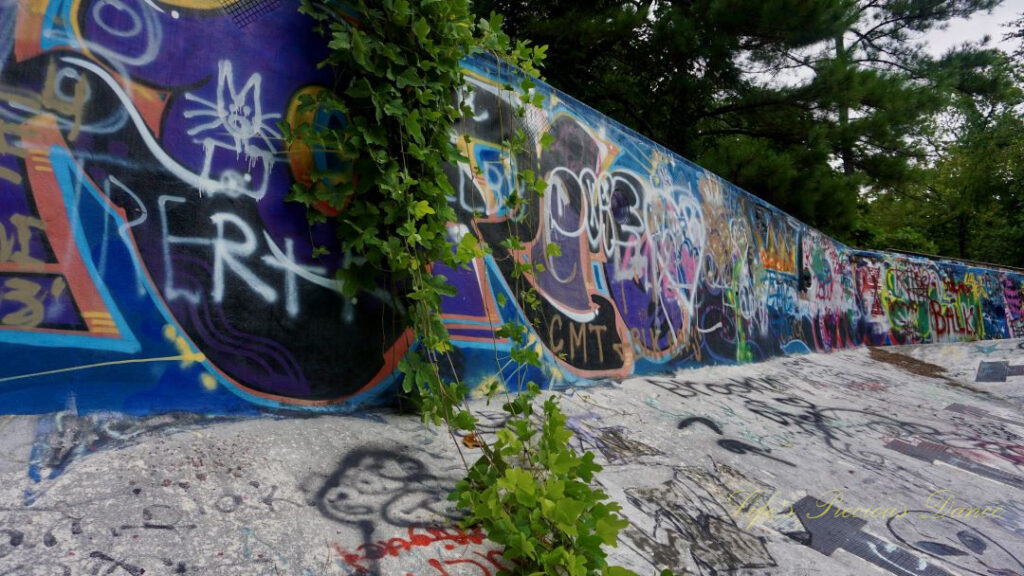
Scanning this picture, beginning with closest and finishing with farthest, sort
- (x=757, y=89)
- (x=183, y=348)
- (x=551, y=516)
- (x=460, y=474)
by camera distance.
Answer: (x=551, y=516)
(x=183, y=348)
(x=460, y=474)
(x=757, y=89)

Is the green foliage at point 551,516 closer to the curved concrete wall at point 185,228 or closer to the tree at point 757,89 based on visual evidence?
the curved concrete wall at point 185,228

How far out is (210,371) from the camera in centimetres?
218

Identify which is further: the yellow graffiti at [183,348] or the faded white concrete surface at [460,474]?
the yellow graffiti at [183,348]

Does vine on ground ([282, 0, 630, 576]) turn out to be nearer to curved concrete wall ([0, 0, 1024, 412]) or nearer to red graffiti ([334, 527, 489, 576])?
curved concrete wall ([0, 0, 1024, 412])

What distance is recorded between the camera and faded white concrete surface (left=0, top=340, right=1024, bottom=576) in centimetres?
159

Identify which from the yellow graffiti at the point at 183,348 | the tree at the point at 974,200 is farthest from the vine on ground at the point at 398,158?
the tree at the point at 974,200

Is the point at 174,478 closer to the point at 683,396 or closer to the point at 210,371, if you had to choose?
the point at 210,371

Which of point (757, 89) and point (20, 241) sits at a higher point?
point (757, 89)

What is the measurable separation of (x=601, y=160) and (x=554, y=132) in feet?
2.17

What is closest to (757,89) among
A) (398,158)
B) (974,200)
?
(398,158)

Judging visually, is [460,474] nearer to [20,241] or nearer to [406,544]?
[406,544]

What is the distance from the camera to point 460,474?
7.58 feet

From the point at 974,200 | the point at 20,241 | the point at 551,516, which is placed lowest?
the point at 551,516

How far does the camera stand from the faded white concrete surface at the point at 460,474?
5.20 feet
